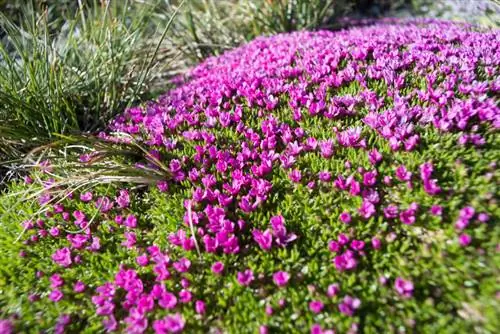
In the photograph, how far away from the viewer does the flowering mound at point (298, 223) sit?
223 centimetres

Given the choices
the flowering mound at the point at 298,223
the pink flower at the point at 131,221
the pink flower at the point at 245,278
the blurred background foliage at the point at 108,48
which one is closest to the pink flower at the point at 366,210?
the flowering mound at the point at 298,223

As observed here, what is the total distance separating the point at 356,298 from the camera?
2186 millimetres

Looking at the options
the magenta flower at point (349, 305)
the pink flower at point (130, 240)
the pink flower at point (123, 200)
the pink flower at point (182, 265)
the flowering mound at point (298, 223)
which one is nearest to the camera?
the magenta flower at point (349, 305)

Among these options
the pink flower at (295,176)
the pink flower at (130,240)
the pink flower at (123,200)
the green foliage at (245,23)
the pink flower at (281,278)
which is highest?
the green foliage at (245,23)

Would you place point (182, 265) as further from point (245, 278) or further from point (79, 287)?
point (79, 287)

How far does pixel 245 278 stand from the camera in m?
2.34

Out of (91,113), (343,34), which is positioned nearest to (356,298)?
(91,113)

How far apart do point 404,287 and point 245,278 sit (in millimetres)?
835

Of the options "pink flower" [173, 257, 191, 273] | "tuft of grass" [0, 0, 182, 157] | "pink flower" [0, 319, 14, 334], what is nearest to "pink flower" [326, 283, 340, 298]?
"pink flower" [173, 257, 191, 273]

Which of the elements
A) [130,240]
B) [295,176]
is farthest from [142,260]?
[295,176]

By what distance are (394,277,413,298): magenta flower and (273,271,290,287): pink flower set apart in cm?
57

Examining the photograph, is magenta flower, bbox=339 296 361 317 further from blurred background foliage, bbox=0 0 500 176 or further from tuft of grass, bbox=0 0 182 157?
tuft of grass, bbox=0 0 182 157

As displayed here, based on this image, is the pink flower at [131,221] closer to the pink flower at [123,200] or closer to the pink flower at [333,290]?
the pink flower at [123,200]

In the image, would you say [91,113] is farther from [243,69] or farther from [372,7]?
[372,7]
